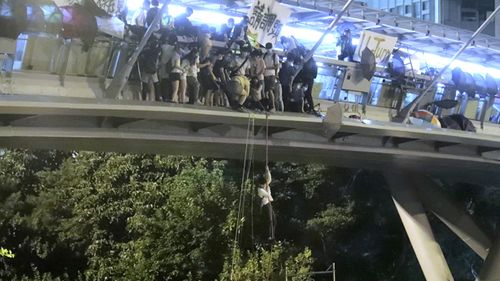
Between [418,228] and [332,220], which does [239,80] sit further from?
[332,220]

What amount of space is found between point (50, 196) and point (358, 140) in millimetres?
9362

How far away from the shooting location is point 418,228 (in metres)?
18.9

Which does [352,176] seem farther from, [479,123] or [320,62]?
[320,62]

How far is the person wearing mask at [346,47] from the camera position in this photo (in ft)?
51.6

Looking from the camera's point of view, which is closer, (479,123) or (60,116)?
(60,116)

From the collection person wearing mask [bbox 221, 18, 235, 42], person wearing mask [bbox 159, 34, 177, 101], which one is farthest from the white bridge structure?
person wearing mask [bbox 221, 18, 235, 42]

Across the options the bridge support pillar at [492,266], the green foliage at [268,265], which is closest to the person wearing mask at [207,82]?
the green foliage at [268,265]

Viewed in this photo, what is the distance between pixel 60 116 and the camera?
1092 cm

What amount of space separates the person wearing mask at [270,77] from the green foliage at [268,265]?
7.22 meters

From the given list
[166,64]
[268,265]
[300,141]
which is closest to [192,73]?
[166,64]

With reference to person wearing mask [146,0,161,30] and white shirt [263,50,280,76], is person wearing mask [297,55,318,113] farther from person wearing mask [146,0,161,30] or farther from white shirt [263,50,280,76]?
person wearing mask [146,0,161,30]

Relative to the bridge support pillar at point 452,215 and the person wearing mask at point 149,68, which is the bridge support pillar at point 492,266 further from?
the person wearing mask at point 149,68

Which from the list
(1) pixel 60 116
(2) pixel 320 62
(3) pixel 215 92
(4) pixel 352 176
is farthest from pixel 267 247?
(1) pixel 60 116

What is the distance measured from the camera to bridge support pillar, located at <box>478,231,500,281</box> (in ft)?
61.3
